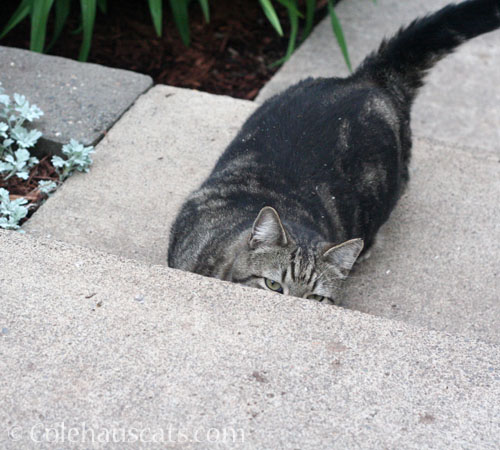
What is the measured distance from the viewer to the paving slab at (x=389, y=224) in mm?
2676

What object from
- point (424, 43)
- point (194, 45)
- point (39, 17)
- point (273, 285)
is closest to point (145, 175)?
point (273, 285)

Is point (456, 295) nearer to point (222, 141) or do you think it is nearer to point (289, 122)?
point (289, 122)

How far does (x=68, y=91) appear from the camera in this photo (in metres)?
3.39

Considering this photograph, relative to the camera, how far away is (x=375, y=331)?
1.84 metres

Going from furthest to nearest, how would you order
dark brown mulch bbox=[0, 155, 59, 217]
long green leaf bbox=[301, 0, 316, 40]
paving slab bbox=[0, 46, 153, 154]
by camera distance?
long green leaf bbox=[301, 0, 316, 40] < paving slab bbox=[0, 46, 153, 154] < dark brown mulch bbox=[0, 155, 59, 217]

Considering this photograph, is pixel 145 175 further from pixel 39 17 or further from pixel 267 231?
pixel 39 17

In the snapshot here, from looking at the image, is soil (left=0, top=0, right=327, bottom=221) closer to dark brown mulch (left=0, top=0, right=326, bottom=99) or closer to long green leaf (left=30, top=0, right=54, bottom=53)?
dark brown mulch (left=0, top=0, right=326, bottom=99)

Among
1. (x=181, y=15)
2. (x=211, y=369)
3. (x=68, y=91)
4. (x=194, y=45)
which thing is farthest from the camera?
(x=194, y=45)

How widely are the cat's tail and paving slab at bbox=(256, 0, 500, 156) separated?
827mm

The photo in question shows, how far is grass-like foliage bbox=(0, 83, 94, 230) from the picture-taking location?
2.89 m

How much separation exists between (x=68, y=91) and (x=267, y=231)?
1645 millimetres

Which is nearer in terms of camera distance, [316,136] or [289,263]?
[289,263]

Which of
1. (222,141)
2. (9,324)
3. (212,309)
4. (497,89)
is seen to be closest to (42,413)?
(9,324)

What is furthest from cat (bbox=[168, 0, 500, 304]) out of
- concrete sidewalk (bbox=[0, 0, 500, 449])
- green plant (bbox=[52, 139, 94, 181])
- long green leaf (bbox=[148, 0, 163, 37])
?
long green leaf (bbox=[148, 0, 163, 37])
